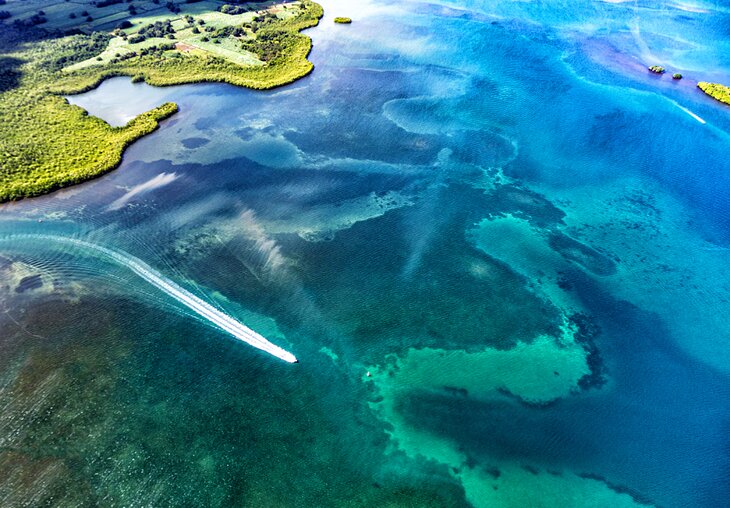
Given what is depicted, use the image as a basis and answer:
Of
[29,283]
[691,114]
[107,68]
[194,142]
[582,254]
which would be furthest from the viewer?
[107,68]

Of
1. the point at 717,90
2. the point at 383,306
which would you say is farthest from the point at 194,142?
the point at 717,90

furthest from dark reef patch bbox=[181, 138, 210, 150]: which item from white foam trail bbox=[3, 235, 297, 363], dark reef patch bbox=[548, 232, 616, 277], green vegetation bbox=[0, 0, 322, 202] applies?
dark reef patch bbox=[548, 232, 616, 277]

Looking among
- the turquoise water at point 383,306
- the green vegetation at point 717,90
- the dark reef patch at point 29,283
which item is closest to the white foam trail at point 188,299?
the turquoise water at point 383,306

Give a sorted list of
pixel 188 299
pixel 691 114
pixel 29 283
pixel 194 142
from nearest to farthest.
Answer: pixel 188 299 → pixel 29 283 → pixel 194 142 → pixel 691 114

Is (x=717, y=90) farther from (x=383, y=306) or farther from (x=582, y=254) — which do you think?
(x=383, y=306)

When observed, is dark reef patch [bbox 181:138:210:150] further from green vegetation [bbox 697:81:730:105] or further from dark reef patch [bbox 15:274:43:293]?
green vegetation [bbox 697:81:730:105]
